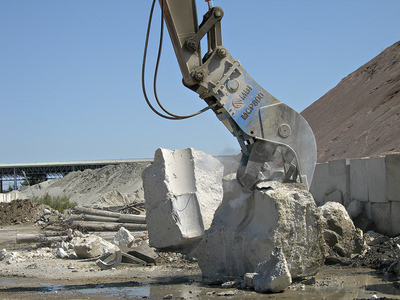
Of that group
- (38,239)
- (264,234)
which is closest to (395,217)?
(264,234)

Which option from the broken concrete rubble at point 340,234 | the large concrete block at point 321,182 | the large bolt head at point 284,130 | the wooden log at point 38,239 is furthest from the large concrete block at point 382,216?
the wooden log at point 38,239

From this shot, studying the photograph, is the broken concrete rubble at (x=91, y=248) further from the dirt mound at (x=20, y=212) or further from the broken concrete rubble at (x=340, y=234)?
the dirt mound at (x=20, y=212)

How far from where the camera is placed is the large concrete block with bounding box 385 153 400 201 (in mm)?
9891

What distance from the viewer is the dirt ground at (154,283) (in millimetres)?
6363

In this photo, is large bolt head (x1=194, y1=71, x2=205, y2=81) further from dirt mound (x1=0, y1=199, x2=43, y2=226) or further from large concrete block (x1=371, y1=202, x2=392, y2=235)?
dirt mound (x1=0, y1=199, x2=43, y2=226)

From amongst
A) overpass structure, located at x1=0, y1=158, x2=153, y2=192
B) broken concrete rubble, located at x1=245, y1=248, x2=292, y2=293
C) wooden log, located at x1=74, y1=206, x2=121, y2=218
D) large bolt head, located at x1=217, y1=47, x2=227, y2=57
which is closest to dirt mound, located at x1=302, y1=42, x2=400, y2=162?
wooden log, located at x1=74, y1=206, x2=121, y2=218

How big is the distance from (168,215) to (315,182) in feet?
13.9

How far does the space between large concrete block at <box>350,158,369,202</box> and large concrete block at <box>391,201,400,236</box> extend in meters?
0.93

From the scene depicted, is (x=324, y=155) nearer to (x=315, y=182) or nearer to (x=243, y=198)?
(x=315, y=182)

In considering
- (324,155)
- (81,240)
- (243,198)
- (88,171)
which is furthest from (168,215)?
(88,171)

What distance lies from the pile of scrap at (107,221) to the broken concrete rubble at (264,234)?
26.8 feet

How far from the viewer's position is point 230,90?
23.2 feet

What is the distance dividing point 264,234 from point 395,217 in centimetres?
404

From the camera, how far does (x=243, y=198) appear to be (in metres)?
7.55
